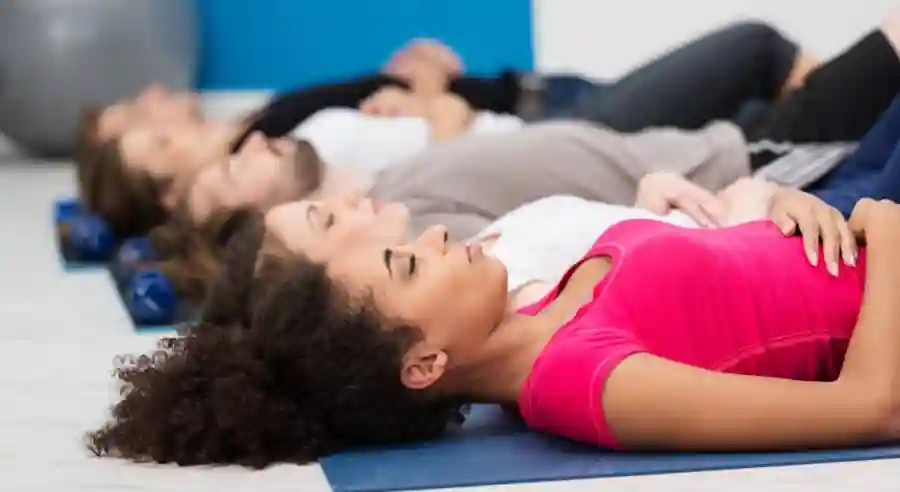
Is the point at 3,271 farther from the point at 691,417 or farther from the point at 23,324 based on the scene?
the point at 691,417

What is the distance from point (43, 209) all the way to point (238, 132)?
81 cm

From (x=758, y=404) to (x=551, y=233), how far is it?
0.54m

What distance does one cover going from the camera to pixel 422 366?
52.1 inches

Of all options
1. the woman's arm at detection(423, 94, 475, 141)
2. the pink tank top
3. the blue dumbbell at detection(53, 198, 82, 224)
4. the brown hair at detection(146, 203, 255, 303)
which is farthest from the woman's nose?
the blue dumbbell at detection(53, 198, 82, 224)

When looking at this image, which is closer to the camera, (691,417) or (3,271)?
(691,417)

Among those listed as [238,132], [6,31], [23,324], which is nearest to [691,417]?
[23,324]

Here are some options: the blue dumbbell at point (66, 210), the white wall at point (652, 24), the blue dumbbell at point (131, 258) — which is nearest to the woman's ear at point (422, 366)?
the blue dumbbell at point (131, 258)

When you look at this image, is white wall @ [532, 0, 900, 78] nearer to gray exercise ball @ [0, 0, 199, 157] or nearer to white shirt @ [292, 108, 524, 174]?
gray exercise ball @ [0, 0, 199, 157]

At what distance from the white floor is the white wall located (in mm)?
1791

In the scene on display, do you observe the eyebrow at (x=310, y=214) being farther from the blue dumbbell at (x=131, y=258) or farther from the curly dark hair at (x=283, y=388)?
the blue dumbbell at (x=131, y=258)

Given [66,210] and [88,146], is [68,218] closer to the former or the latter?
[88,146]

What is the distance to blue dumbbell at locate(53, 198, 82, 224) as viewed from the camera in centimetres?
288

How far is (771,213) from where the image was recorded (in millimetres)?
1549

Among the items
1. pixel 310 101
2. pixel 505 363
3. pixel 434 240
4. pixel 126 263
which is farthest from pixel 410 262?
pixel 310 101
